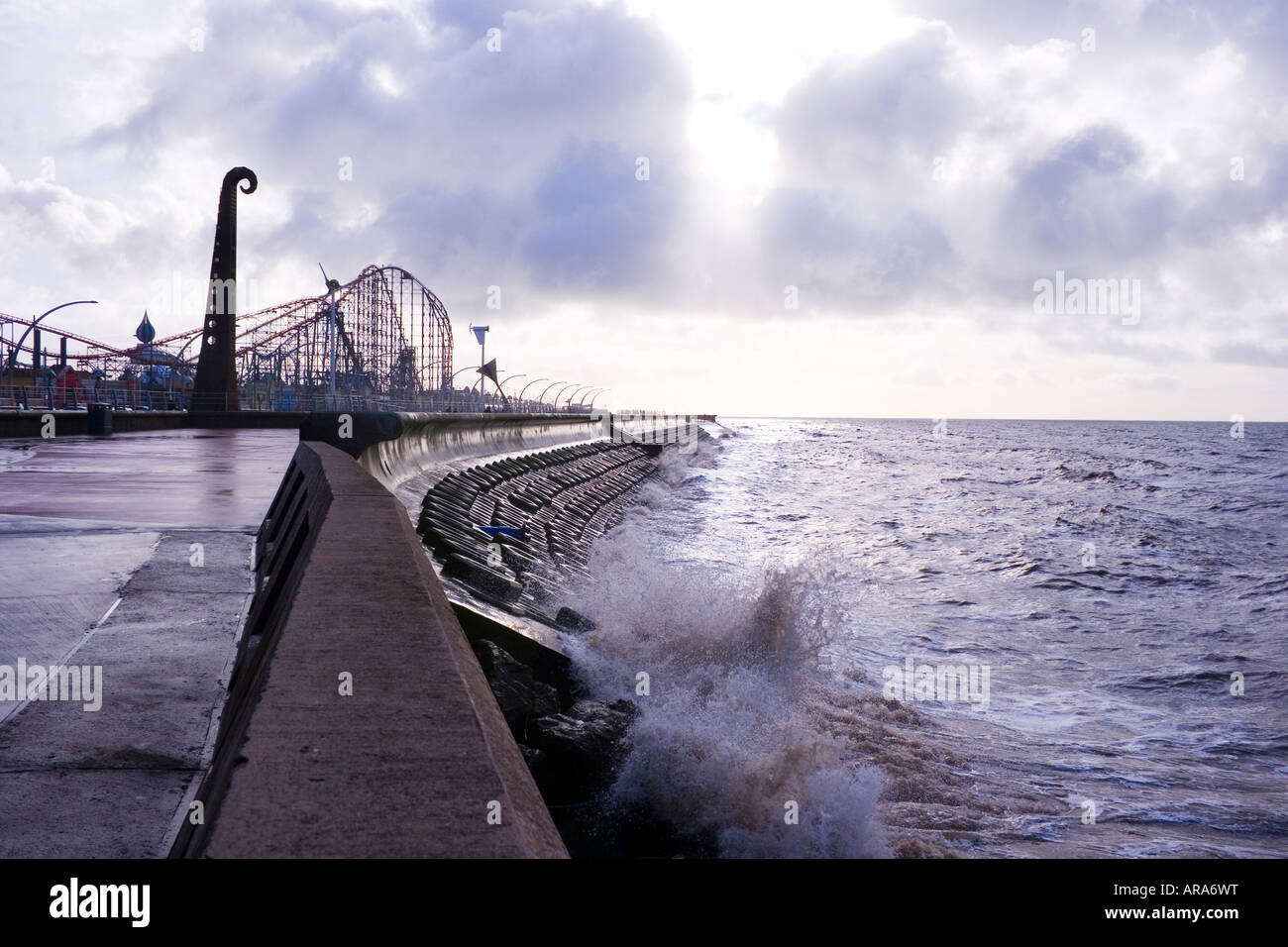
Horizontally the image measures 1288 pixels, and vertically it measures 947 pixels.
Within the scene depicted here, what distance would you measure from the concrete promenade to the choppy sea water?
2.09 metres

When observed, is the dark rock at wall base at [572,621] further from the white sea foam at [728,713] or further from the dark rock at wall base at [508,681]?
the dark rock at wall base at [508,681]

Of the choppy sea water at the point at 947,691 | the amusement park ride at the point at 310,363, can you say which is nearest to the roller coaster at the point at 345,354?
the amusement park ride at the point at 310,363

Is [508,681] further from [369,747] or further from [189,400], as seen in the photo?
[189,400]

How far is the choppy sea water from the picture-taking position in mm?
5430

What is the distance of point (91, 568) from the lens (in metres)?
6.42

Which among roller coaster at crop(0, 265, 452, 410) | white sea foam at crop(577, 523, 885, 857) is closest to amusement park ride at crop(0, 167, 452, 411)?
roller coaster at crop(0, 265, 452, 410)

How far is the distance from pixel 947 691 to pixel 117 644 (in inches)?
271

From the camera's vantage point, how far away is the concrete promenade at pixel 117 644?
3039 millimetres

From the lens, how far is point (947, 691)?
9539mm

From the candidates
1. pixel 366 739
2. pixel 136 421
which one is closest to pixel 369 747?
pixel 366 739

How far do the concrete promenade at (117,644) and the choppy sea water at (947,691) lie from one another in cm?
209
